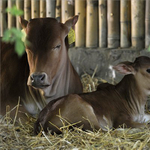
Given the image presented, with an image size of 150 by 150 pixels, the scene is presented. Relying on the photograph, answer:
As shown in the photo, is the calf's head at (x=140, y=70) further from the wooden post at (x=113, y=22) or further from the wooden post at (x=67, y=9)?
the wooden post at (x=67, y=9)

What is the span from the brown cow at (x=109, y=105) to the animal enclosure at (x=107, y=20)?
55.5 inches

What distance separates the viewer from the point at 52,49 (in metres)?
4.38

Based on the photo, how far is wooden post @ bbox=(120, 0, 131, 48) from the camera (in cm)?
629

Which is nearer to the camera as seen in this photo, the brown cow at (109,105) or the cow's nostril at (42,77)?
the brown cow at (109,105)

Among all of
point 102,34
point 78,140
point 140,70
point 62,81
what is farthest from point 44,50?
point 102,34

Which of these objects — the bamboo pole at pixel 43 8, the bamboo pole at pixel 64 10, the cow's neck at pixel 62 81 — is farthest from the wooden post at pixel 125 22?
the bamboo pole at pixel 43 8

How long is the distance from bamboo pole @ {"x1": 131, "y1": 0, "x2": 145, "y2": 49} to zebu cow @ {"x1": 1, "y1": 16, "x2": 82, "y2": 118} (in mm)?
1632

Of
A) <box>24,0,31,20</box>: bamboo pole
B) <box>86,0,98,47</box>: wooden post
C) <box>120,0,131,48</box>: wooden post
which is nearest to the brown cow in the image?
<box>120,0,131,48</box>: wooden post

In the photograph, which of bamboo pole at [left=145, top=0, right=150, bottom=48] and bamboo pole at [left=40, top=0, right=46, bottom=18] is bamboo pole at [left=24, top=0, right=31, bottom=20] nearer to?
bamboo pole at [left=40, top=0, right=46, bottom=18]

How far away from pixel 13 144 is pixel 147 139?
156 cm

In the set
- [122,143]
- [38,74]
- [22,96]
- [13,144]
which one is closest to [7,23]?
[22,96]

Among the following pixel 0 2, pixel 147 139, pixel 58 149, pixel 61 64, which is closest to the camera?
pixel 58 149

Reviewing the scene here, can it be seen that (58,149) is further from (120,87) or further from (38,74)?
(120,87)

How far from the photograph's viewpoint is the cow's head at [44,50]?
4157mm
